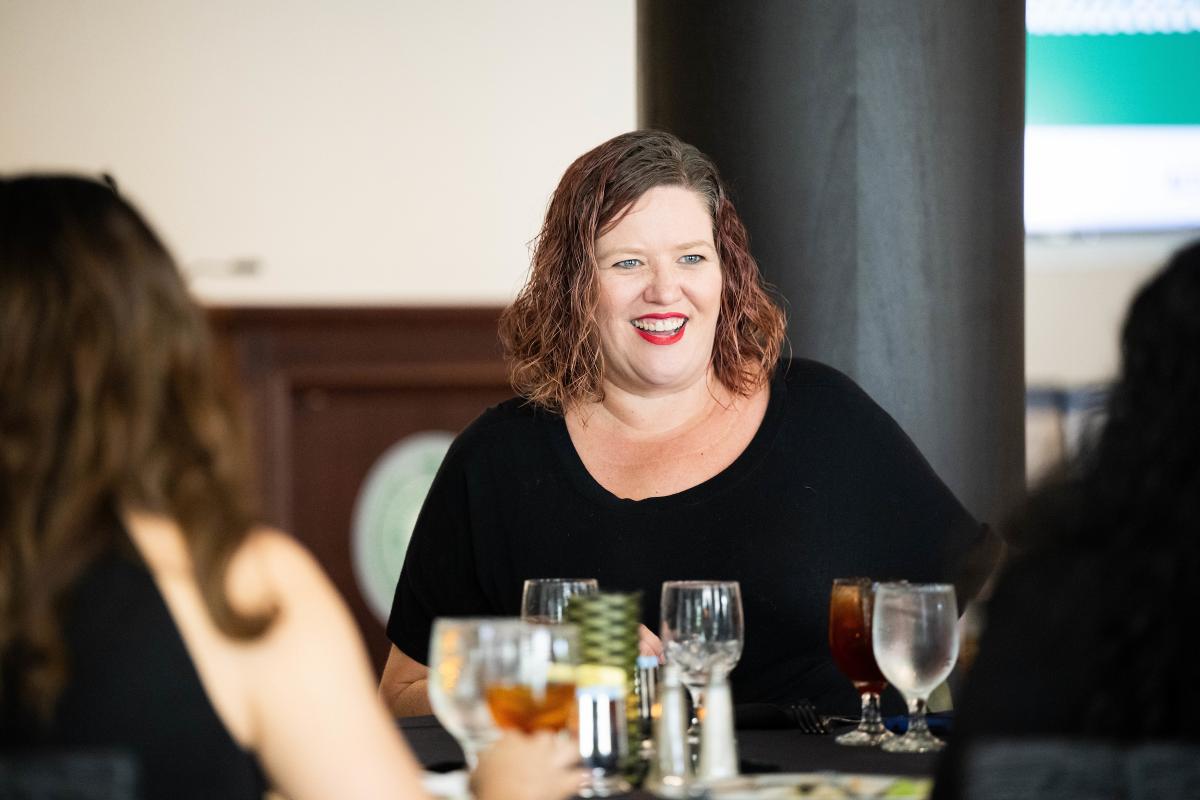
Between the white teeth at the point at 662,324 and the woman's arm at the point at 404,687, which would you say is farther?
the white teeth at the point at 662,324

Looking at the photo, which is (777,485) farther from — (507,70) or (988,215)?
(507,70)

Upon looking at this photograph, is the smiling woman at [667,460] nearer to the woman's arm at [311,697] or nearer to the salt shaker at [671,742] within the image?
the salt shaker at [671,742]

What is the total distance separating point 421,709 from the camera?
89.8 inches

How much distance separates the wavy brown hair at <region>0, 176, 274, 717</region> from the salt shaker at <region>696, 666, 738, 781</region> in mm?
569

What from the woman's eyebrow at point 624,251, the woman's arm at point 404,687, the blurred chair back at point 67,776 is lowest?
the woman's arm at point 404,687

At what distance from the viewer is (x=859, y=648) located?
1.86m

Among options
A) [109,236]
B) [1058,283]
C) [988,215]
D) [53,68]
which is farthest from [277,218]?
[109,236]

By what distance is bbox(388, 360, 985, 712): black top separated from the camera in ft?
7.80

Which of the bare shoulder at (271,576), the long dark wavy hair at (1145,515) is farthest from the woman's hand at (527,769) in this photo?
the long dark wavy hair at (1145,515)

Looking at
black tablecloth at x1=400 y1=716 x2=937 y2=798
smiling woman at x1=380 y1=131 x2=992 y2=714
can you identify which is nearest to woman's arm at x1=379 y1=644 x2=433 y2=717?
smiling woman at x1=380 y1=131 x2=992 y2=714

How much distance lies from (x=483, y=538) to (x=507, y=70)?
136 inches

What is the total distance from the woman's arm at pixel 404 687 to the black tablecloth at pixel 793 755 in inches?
10.4

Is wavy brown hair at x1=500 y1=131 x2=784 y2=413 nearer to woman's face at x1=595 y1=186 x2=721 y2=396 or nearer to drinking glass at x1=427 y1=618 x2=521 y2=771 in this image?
woman's face at x1=595 y1=186 x2=721 y2=396

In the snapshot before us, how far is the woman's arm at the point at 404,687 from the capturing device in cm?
229
